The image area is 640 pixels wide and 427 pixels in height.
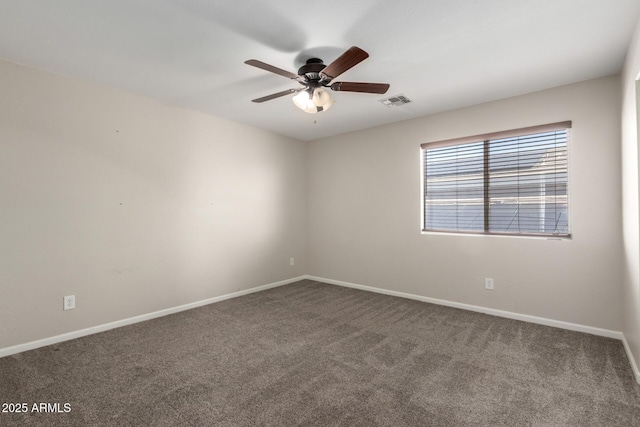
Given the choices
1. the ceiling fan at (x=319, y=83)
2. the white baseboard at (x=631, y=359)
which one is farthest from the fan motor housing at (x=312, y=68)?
the white baseboard at (x=631, y=359)

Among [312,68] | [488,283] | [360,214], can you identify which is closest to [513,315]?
[488,283]

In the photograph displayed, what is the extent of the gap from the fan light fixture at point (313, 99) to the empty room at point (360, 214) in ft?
0.07

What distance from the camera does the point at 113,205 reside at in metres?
3.13

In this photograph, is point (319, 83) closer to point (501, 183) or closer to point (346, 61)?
point (346, 61)

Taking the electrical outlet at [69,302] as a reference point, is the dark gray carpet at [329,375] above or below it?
below

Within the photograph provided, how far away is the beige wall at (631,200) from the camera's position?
2084mm

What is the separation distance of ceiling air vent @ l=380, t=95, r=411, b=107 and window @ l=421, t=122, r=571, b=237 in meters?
0.77

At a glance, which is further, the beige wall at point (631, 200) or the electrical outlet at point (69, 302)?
the electrical outlet at point (69, 302)

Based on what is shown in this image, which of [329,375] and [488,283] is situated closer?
[329,375]

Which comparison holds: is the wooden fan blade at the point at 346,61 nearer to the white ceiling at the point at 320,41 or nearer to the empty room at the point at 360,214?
the empty room at the point at 360,214

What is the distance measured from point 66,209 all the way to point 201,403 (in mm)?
2264

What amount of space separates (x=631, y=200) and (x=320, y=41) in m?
2.63

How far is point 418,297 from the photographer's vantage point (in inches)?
159

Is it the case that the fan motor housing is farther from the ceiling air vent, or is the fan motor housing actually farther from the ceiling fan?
the ceiling air vent
